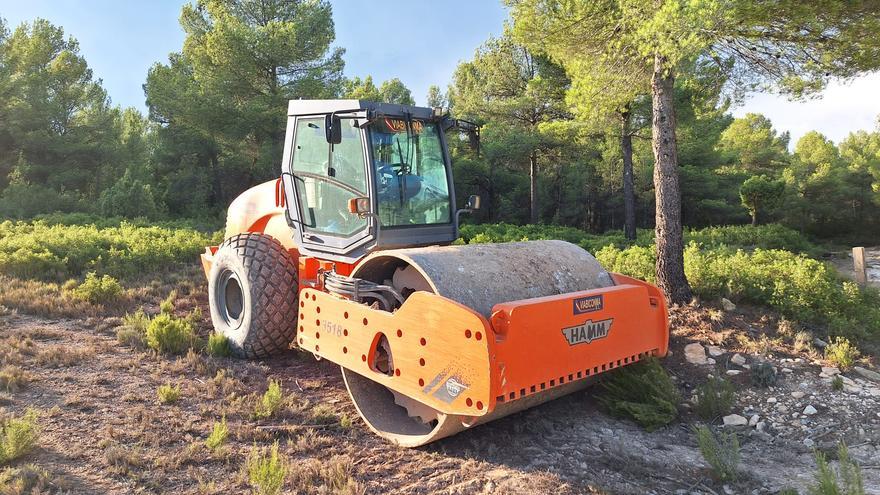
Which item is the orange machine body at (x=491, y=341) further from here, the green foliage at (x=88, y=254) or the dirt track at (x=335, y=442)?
the green foliage at (x=88, y=254)

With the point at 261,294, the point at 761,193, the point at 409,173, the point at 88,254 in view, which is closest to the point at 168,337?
the point at 261,294

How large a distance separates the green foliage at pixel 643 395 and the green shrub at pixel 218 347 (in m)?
3.83

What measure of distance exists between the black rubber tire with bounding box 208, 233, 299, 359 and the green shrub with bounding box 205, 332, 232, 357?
0.06 meters

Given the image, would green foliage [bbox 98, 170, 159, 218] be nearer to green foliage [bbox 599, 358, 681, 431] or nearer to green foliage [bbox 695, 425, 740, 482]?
green foliage [bbox 599, 358, 681, 431]

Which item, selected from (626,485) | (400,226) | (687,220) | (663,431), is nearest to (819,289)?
(663,431)

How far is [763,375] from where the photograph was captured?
17.9 ft

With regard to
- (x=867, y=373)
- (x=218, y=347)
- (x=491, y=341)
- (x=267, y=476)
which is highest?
(x=491, y=341)

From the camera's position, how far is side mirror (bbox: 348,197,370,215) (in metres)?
4.86

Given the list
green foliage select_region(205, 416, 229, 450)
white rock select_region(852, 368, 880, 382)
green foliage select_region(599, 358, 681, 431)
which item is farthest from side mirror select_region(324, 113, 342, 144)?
white rock select_region(852, 368, 880, 382)

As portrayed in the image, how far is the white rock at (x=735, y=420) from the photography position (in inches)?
191

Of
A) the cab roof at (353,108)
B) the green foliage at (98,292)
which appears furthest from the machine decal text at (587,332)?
the green foliage at (98,292)

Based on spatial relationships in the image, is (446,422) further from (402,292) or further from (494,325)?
(402,292)

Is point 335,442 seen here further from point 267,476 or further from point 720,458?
point 720,458

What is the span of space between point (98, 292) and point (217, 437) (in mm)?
5328
